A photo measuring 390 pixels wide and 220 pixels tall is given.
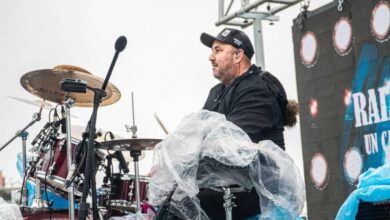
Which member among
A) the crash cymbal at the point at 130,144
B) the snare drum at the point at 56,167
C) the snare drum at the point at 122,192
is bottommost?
the snare drum at the point at 122,192

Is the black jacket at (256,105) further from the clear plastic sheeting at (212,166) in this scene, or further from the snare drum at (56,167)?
the snare drum at (56,167)

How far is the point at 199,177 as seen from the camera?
3.04 metres

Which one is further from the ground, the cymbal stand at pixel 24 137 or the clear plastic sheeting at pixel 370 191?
the cymbal stand at pixel 24 137

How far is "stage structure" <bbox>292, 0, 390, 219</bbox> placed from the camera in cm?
585

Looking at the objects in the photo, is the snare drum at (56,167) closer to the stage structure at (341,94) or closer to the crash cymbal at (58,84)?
the crash cymbal at (58,84)

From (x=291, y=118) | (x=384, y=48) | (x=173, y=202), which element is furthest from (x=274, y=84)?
(x=384, y=48)

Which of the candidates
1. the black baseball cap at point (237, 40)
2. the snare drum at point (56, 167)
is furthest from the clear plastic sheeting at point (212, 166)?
the snare drum at point (56, 167)

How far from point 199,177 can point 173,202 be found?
0.53ft

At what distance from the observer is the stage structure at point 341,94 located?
5.85 metres

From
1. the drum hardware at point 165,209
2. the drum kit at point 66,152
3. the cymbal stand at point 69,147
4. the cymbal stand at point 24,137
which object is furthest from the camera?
the cymbal stand at point 24,137

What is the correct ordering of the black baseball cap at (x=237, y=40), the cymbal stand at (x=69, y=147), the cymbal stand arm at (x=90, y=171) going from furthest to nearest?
1. the cymbal stand at (x=69, y=147)
2. the black baseball cap at (x=237, y=40)
3. the cymbal stand arm at (x=90, y=171)

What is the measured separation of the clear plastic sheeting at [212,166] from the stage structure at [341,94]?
2.86 meters

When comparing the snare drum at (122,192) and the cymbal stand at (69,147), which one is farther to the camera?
the snare drum at (122,192)

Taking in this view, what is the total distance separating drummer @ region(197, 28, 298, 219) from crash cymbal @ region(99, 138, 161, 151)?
1.34 metres
